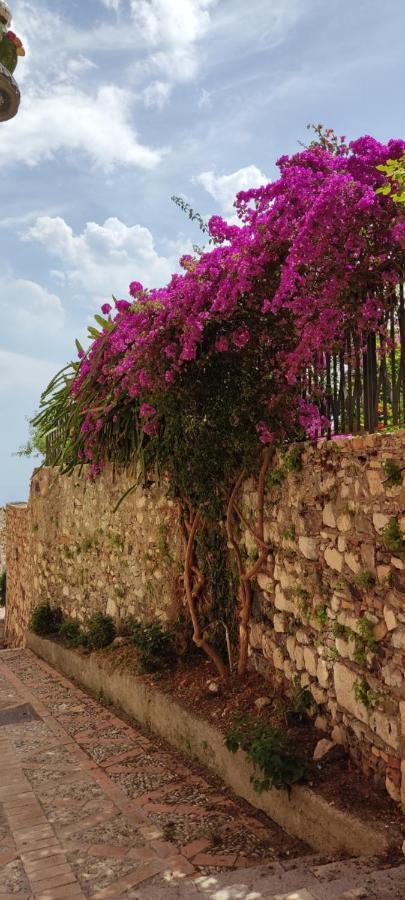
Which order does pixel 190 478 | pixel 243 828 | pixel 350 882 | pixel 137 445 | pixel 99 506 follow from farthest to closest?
pixel 99 506
pixel 137 445
pixel 190 478
pixel 243 828
pixel 350 882

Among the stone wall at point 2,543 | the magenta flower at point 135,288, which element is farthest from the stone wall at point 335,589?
Answer: the stone wall at point 2,543

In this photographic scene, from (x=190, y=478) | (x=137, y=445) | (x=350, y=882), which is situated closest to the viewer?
(x=350, y=882)

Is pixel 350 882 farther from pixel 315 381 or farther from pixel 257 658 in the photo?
pixel 315 381

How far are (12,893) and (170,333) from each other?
11.4 feet

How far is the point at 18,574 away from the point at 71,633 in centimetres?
536

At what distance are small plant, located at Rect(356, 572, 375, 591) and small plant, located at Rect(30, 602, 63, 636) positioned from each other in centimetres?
700

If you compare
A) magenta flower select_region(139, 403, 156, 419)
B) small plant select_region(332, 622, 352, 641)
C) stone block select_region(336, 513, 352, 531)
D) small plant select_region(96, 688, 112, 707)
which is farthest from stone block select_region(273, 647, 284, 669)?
small plant select_region(96, 688, 112, 707)

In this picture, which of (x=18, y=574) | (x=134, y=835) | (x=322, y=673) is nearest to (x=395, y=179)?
(x=322, y=673)

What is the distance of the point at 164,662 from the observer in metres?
6.53

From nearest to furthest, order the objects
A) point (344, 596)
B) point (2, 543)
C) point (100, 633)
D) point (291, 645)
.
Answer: point (344, 596), point (291, 645), point (100, 633), point (2, 543)

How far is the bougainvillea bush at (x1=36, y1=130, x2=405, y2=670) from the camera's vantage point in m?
4.29

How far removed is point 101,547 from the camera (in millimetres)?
8766

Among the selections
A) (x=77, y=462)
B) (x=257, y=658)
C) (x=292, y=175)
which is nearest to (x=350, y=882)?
(x=257, y=658)

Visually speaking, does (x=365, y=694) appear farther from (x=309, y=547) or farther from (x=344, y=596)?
(x=309, y=547)
